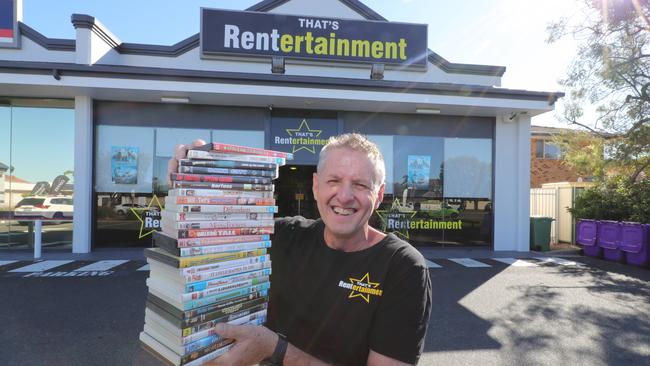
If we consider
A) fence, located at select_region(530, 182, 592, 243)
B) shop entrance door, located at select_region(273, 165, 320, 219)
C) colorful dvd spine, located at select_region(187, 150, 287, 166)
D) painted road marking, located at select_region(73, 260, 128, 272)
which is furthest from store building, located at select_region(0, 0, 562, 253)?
colorful dvd spine, located at select_region(187, 150, 287, 166)

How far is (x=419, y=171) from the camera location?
1078cm

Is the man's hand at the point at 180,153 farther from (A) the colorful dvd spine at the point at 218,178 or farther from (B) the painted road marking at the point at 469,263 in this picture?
(B) the painted road marking at the point at 469,263

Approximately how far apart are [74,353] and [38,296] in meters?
2.58

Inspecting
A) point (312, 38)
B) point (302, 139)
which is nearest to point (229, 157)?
point (302, 139)

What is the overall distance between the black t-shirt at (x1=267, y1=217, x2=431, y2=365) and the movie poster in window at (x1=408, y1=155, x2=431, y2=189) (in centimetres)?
915

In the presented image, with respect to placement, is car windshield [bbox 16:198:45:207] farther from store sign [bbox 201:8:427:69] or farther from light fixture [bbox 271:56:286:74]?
light fixture [bbox 271:56:286:74]

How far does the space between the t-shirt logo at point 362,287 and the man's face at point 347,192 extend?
0.21 metres

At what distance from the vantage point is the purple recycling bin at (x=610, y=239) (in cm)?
939

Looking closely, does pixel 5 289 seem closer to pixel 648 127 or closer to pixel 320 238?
pixel 320 238

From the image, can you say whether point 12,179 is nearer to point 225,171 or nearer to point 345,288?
point 225,171

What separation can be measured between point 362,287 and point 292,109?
9.07 metres

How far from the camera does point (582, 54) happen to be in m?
11.3

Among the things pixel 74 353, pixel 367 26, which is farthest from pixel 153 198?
pixel 367 26

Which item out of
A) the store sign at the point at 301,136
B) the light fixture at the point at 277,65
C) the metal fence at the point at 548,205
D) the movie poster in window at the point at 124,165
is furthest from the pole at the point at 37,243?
the metal fence at the point at 548,205
